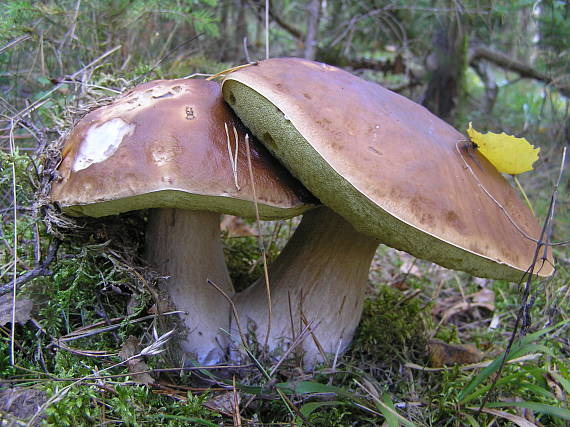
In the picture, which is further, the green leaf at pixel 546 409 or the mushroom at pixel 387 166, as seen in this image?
the green leaf at pixel 546 409

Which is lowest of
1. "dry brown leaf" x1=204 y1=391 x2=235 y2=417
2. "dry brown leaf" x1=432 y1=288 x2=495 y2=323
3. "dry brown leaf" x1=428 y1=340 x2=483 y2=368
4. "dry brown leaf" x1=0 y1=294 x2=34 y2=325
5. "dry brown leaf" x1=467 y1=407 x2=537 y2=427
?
"dry brown leaf" x1=432 y1=288 x2=495 y2=323

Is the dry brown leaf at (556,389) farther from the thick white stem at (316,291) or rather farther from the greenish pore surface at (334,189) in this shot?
the thick white stem at (316,291)

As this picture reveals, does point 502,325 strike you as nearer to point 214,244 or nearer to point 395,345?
point 395,345

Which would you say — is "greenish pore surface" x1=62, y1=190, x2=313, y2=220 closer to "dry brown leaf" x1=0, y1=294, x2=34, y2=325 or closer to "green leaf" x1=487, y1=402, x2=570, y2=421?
"dry brown leaf" x1=0, y1=294, x2=34, y2=325

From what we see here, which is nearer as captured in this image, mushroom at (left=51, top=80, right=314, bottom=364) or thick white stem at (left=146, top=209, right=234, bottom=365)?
mushroom at (left=51, top=80, right=314, bottom=364)

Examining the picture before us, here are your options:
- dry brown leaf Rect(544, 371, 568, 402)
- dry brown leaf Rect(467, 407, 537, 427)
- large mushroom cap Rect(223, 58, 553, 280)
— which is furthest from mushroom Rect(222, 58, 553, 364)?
dry brown leaf Rect(544, 371, 568, 402)

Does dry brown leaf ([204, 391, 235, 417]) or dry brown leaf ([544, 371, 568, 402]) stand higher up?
dry brown leaf ([204, 391, 235, 417])

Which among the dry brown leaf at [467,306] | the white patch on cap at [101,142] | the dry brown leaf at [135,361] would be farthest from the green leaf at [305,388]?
the dry brown leaf at [467,306]

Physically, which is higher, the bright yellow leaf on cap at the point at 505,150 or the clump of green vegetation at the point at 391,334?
the bright yellow leaf on cap at the point at 505,150

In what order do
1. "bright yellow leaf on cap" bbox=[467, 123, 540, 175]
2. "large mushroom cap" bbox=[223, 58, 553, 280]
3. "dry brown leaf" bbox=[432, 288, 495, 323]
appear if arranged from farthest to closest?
"dry brown leaf" bbox=[432, 288, 495, 323], "bright yellow leaf on cap" bbox=[467, 123, 540, 175], "large mushroom cap" bbox=[223, 58, 553, 280]
